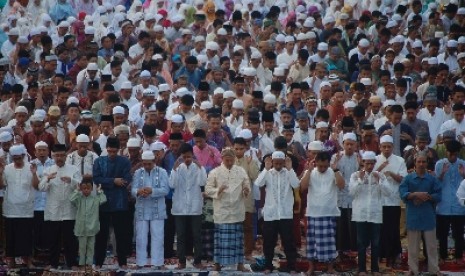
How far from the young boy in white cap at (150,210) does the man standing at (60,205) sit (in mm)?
881

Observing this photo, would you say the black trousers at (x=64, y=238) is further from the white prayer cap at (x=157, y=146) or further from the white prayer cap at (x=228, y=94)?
the white prayer cap at (x=228, y=94)

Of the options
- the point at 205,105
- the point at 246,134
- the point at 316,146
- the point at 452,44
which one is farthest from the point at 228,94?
the point at 452,44

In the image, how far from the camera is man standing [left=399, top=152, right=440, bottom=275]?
19141mm

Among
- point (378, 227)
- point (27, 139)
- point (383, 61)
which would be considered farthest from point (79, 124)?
point (383, 61)

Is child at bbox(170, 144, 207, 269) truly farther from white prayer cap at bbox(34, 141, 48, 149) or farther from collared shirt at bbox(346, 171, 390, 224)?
collared shirt at bbox(346, 171, 390, 224)

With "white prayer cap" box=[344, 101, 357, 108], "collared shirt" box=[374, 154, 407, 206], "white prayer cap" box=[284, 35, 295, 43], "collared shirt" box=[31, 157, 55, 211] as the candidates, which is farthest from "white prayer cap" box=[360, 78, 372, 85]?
"collared shirt" box=[31, 157, 55, 211]

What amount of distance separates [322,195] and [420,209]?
136 cm

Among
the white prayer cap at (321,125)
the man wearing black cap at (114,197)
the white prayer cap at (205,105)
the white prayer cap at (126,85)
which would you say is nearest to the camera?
the man wearing black cap at (114,197)

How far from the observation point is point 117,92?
2398cm

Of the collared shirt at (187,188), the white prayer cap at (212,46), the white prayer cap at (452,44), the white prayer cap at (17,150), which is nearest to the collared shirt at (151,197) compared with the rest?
the collared shirt at (187,188)

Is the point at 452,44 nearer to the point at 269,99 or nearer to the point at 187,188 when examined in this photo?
the point at 269,99

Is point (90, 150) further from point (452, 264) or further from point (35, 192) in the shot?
point (452, 264)

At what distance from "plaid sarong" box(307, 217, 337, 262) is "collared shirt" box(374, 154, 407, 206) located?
2.95 feet

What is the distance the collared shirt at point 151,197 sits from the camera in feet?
64.6
